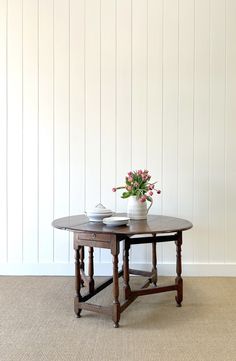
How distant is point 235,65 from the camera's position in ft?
11.7

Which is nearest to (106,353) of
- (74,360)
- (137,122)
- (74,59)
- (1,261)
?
(74,360)

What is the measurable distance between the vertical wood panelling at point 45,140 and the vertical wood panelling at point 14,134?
0.21 m

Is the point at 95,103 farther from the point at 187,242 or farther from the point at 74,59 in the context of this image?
the point at 187,242

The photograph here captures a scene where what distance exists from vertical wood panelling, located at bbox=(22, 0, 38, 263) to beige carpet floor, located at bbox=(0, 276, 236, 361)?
0.57m

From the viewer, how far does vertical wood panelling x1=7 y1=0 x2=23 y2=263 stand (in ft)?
12.0

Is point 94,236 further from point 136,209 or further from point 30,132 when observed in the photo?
point 30,132

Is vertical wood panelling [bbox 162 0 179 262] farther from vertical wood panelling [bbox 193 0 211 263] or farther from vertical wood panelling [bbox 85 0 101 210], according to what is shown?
vertical wood panelling [bbox 85 0 101 210]

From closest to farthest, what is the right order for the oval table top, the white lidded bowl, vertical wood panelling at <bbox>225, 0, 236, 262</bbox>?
the oval table top → the white lidded bowl → vertical wood panelling at <bbox>225, 0, 236, 262</bbox>

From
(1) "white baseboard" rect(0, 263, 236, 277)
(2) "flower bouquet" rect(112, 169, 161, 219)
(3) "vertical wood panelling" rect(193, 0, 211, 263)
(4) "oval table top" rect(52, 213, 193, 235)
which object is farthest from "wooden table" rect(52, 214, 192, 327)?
(3) "vertical wood panelling" rect(193, 0, 211, 263)

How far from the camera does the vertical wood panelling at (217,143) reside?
3580 millimetres

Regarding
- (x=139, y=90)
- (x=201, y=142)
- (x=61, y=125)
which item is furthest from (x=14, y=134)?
(x=201, y=142)

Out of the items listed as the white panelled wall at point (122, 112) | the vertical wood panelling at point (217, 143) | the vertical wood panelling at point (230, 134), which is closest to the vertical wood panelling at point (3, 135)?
the white panelled wall at point (122, 112)

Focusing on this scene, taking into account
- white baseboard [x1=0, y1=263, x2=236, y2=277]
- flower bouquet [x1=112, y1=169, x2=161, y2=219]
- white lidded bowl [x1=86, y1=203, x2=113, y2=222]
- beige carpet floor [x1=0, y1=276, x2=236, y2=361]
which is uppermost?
flower bouquet [x1=112, y1=169, x2=161, y2=219]

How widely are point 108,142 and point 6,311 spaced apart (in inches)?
71.0
